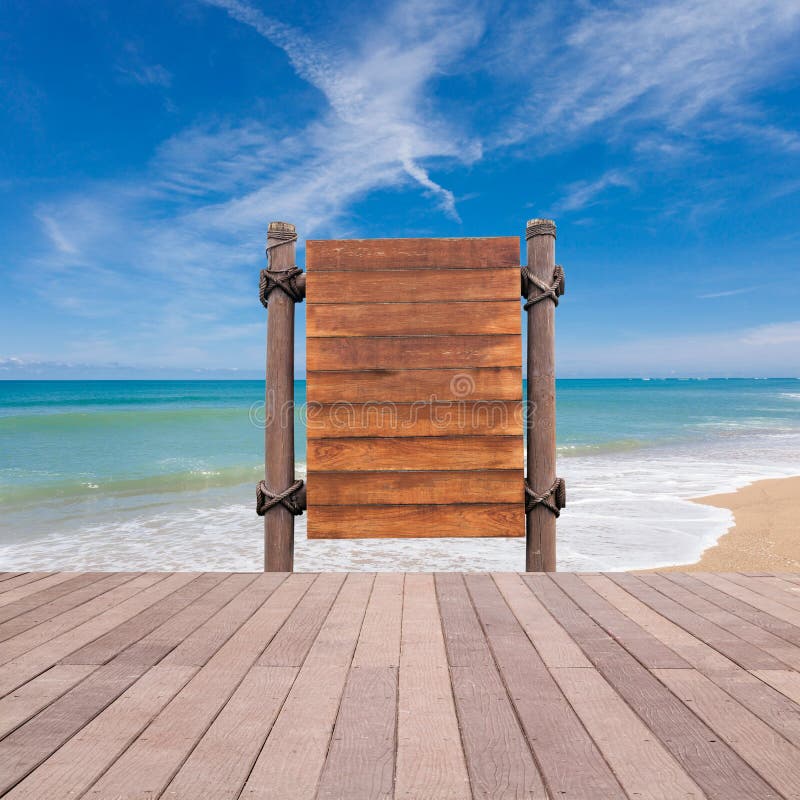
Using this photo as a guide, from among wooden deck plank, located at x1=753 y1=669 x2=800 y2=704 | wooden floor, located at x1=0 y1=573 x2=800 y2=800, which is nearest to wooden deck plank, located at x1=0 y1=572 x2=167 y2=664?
wooden floor, located at x1=0 y1=573 x2=800 y2=800

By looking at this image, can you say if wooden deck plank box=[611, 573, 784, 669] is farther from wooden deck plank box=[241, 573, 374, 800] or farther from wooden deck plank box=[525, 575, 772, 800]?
wooden deck plank box=[241, 573, 374, 800]

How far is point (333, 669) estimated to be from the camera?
207cm

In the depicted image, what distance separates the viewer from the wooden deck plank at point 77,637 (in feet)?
6.68

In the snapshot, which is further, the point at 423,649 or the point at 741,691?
the point at 423,649

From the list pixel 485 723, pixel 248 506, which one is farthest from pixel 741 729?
pixel 248 506

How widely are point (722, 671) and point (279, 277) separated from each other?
3.01 m

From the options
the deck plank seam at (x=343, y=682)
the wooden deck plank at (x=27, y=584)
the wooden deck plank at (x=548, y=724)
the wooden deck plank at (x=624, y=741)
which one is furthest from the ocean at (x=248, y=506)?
the wooden deck plank at (x=624, y=741)

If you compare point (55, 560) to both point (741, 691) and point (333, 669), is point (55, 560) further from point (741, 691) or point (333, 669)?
point (741, 691)

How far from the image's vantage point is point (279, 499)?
145 inches

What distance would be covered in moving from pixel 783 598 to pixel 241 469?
12.6 m

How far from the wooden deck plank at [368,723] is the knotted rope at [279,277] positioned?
2062mm

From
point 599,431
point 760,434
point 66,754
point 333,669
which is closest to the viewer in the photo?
point 66,754

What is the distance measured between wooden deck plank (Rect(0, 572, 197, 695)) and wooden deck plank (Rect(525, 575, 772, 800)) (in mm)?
1904

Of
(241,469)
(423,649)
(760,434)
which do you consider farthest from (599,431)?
(423,649)
